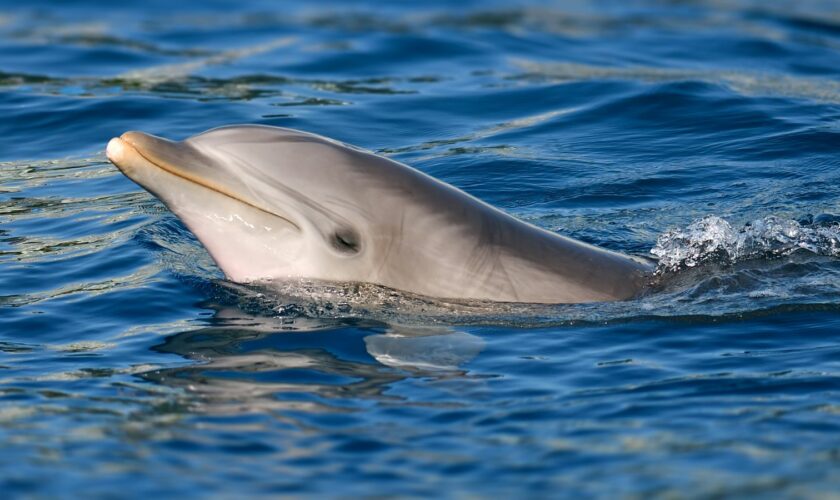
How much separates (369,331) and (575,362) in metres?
1.30

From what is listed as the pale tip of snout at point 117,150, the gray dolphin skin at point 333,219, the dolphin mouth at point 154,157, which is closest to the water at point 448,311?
the gray dolphin skin at point 333,219

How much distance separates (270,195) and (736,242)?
348cm

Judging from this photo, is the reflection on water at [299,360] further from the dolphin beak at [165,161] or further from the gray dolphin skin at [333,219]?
the dolphin beak at [165,161]

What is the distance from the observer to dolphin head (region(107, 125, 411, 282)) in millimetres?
7996

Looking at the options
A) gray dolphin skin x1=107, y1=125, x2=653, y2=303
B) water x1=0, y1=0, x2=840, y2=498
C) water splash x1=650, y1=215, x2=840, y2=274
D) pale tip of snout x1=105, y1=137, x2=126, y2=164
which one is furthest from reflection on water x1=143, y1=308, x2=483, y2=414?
water splash x1=650, y1=215, x2=840, y2=274

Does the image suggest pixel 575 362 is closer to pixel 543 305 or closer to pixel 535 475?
pixel 543 305

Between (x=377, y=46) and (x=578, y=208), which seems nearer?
(x=578, y=208)

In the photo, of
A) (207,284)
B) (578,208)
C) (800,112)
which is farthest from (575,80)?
(207,284)

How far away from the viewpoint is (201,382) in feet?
23.5

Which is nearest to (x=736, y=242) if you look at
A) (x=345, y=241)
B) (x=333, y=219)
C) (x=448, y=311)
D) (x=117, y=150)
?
(x=448, y=311)

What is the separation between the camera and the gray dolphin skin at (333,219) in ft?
26.3

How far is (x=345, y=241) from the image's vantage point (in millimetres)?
8156

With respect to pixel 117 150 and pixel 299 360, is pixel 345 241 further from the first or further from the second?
pixel 117 150

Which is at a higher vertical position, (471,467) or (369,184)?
(369,184)
